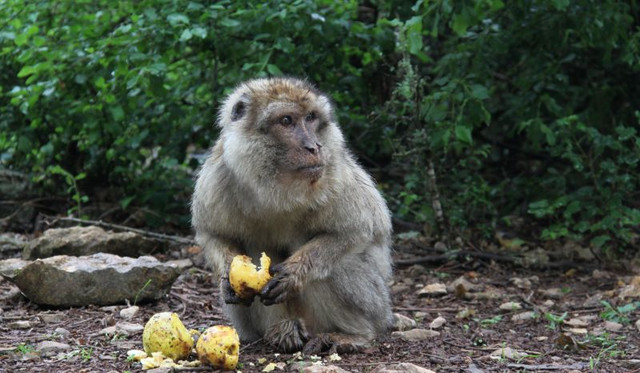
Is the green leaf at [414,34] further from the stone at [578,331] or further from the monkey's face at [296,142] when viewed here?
the stone at [578,331]

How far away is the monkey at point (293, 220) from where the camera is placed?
4.51 m

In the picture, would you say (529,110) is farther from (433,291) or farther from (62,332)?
(62,332)

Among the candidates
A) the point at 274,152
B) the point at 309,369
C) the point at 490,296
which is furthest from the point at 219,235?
the point at 490,296

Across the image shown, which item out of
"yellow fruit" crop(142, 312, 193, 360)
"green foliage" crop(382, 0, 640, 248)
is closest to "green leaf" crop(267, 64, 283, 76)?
"green foliage" crop(382, 0, 640, 248)

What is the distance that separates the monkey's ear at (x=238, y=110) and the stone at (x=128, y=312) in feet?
5.16

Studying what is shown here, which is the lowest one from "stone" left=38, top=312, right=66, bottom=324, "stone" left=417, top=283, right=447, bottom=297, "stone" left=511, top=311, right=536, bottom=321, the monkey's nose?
"stone" left=417, top=283, right=447, bottom=297

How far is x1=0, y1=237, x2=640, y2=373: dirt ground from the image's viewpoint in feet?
14.8

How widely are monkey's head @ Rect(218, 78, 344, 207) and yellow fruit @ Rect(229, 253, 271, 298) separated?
0.37 m

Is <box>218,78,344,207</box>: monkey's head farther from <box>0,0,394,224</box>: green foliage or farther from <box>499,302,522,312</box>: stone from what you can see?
<box>499,302,522,312</box>: stone

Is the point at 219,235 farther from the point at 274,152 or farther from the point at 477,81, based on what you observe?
the point at 477,81

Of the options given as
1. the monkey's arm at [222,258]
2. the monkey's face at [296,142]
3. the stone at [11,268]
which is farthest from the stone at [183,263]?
the monkey's face at [296,142]

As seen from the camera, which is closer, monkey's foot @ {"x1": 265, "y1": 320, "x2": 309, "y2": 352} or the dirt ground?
the dirt ground

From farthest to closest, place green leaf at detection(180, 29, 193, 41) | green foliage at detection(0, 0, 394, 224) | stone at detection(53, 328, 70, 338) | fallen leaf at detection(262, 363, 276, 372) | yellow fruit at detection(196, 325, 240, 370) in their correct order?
green foliage at detection(0, 0, 394, 224) → green leaf at detection(180, 29, 193, 41) → stone at detection(53, 328, 70, 338) → fallen leaf at detection(262, 363, 276, 372) → yellow fruit at detection(196, 325, 240, 370)

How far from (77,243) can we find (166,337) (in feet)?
8.67
